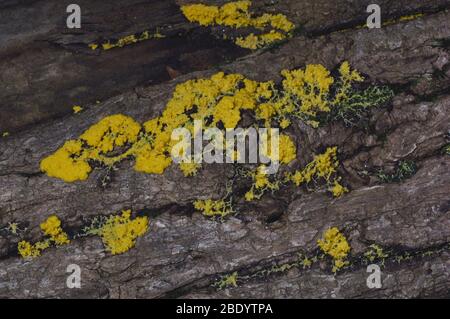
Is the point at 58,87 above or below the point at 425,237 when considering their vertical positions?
above

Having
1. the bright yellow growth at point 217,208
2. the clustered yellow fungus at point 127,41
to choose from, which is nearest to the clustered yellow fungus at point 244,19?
the clustered yellow fungus at point 127,41

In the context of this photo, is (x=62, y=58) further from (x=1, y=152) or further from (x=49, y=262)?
(x=49, y=262)

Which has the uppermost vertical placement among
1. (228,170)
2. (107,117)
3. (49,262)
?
(107,117)

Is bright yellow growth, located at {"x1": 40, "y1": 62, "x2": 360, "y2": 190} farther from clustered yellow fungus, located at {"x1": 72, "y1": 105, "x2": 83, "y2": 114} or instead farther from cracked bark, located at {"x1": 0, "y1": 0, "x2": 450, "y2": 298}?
clustered yellow fungus, located at {"x1": 72, "y1": 105, "x2": 83, "y2": 114}

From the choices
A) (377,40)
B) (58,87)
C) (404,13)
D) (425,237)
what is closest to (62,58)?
(58,87)

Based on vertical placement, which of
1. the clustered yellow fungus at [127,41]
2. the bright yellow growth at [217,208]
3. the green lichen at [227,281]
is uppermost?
the clustered yellow fungus at [127,41]

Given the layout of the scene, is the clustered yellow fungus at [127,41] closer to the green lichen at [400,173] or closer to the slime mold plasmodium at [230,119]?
the slime mold plasmodium at [230,119]
